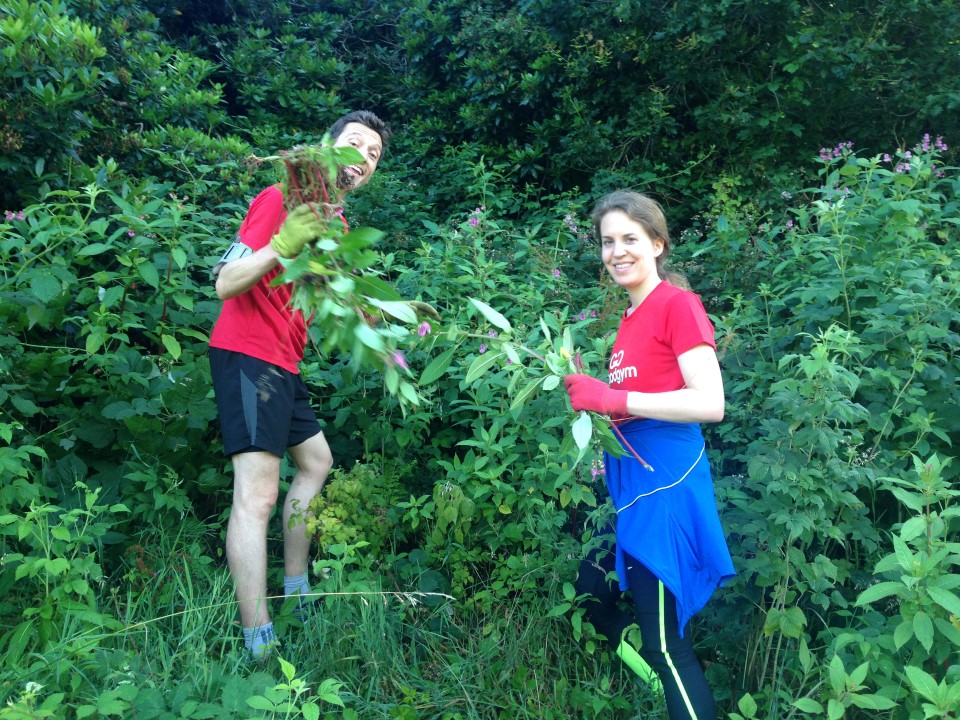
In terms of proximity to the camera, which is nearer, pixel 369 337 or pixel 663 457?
pixel 369 337

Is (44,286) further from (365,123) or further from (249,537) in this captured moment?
(365,123)

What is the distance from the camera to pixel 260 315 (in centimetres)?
307

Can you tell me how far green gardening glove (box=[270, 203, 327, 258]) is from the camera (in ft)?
7.42

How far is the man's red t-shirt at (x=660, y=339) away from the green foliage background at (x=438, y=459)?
28 centimetres

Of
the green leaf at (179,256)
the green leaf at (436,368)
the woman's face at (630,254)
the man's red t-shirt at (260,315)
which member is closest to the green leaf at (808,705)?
the woman's face at (630,254)

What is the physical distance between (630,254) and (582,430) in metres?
0.70

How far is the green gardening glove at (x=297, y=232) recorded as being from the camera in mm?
2262

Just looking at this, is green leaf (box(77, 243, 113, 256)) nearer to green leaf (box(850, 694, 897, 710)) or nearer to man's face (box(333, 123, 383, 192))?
man's face (box(333, 123, 383, 192))

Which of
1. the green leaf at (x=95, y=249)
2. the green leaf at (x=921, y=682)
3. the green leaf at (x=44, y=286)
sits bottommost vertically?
the green leaf at (x=921, y=682)

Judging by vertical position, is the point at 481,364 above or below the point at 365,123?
below

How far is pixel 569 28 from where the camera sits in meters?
6.77

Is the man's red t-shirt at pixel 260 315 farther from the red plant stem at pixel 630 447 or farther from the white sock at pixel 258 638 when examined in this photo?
the red plant stem at pixel 630 447

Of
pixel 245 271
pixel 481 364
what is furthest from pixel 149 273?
pixel 481 364

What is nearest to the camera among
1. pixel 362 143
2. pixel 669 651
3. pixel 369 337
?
pixel 369 337
